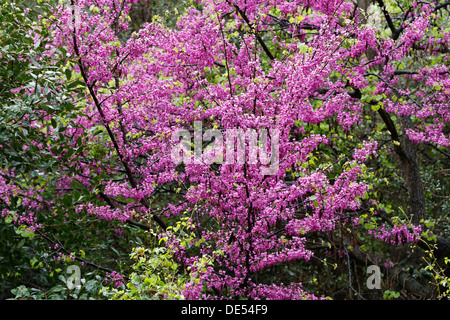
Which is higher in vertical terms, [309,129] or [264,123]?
[309,129]

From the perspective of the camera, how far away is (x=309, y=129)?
21.2 feet

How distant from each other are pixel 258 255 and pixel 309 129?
2.42 meters

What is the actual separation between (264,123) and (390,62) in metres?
2.90

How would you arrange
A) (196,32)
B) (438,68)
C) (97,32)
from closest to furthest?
(97,32) < (196,32) < (438,68)

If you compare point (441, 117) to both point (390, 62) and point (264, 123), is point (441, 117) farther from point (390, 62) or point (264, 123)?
point (264, 123)

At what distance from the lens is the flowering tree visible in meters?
4.23

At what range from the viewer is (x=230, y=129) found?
4184mm

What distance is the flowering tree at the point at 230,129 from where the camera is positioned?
166 inches
